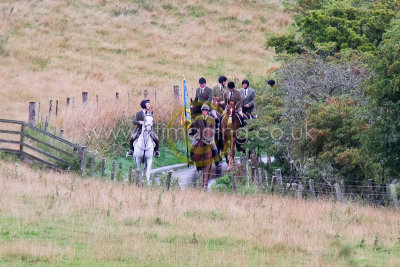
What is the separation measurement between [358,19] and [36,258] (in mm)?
Answer: 29761

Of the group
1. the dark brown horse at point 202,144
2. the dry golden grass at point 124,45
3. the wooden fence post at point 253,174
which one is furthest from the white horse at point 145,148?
the dry golden grass at point 124,45

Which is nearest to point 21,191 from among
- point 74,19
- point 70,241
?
point 70,241

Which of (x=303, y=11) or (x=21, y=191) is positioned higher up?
(x=303, y=11)

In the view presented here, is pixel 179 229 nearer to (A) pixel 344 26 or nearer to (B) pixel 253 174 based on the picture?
(B) pixel 253 174

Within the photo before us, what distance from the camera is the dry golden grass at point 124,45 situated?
146ft

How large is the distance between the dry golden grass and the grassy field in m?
17.2

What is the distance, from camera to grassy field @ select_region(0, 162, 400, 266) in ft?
38.4

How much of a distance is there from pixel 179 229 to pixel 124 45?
45706mm

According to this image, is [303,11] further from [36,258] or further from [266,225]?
[36,258]

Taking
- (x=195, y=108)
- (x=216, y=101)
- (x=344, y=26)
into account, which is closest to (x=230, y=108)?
(x=216, y=101)

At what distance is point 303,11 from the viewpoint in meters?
42.4

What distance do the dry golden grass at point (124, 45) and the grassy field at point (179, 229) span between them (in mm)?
17223

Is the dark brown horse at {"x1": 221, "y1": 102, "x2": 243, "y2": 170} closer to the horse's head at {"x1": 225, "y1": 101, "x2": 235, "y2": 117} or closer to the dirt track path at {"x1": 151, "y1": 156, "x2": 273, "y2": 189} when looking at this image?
the horse's head at {"x1": 225, "y1": 101, "x2": 235, "y2": 117}

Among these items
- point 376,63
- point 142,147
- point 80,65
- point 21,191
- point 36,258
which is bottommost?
point 36,258
